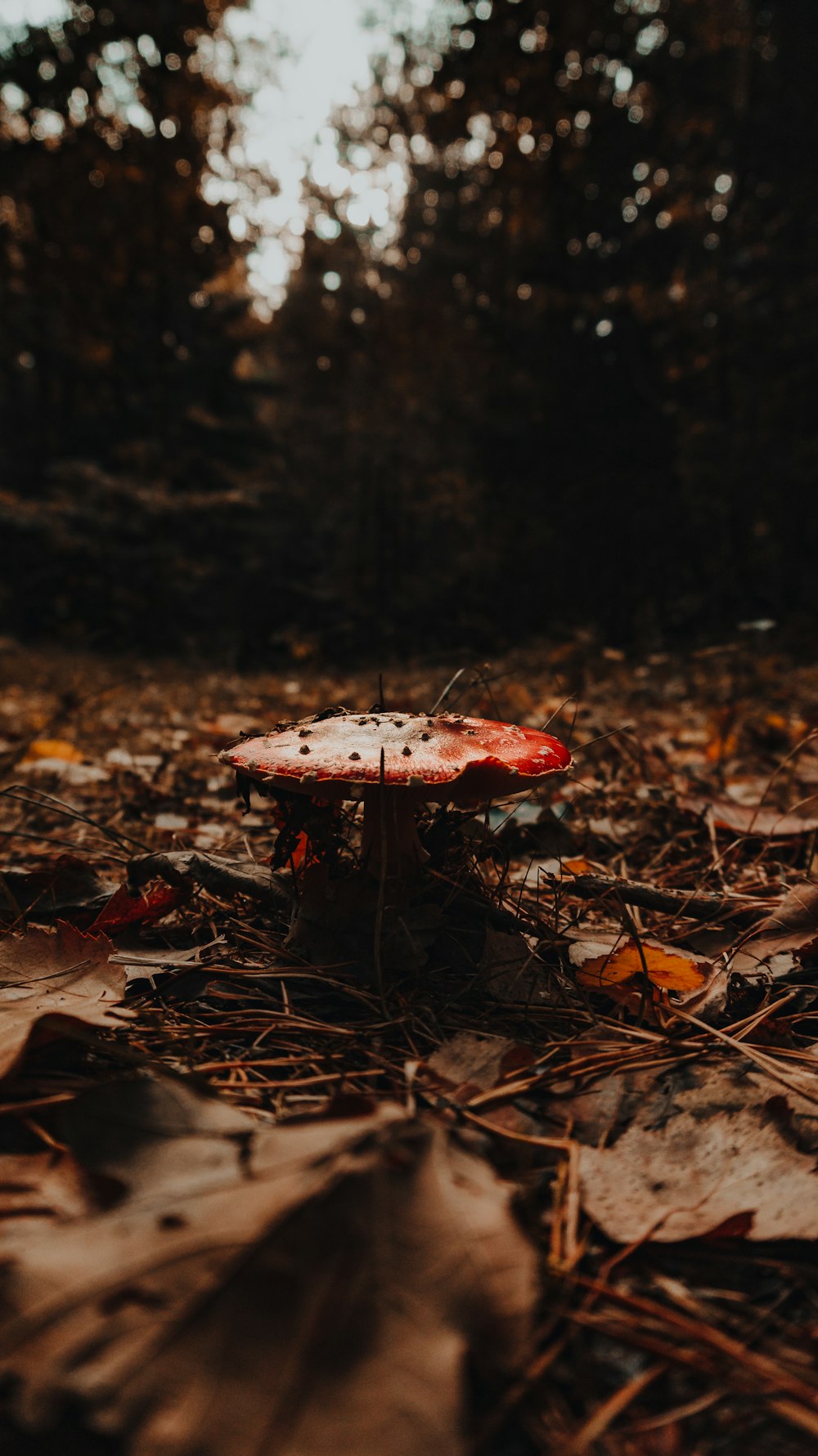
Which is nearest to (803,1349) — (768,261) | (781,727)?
(781,727)

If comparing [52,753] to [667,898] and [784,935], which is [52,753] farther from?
[784,935]

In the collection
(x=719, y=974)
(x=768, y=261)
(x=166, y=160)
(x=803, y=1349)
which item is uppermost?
(x=166, y=160)

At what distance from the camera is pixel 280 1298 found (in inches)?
20.9

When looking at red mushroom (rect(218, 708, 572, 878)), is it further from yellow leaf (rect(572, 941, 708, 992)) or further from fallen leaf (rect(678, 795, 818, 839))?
fallen leaf (rect(678, 795, 818, 839))

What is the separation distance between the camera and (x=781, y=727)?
313cm

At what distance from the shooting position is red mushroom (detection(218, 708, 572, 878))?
107 centimetres

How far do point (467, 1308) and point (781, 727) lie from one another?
302cm

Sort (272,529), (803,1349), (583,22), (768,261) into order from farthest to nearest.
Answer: (272,529) < (768,261) < (583,22) < (803,1349)

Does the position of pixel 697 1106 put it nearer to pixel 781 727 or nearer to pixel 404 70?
pixel 781 727

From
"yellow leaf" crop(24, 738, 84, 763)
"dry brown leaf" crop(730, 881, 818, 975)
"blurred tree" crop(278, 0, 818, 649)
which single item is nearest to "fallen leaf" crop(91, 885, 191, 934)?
"dry brown leaf" crop(730, 881, 818, 975)

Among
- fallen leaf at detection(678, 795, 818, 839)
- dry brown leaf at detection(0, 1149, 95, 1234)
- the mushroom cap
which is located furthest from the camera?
fallen leaf at detection(678, 795, 818, 839)

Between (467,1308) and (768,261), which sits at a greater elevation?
(768,261)

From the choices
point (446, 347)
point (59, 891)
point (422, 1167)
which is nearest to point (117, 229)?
point (446, 347)

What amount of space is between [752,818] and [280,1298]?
5.21 ft
